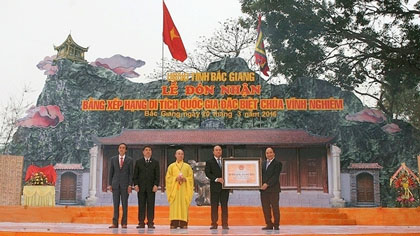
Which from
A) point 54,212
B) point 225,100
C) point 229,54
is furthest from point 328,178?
point 54,212

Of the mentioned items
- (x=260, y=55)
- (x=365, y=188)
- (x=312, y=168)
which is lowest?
(x=365, y=188)

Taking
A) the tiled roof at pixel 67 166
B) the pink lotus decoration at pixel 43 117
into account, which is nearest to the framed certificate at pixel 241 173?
the tiled roof at pixel 67 166

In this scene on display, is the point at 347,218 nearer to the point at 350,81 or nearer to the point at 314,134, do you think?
the point at 314,134

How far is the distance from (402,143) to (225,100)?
14.7ft

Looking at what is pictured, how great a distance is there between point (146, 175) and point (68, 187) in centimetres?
607

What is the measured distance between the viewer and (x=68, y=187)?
12656 millimetres

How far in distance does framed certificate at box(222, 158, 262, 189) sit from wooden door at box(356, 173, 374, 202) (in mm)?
6038

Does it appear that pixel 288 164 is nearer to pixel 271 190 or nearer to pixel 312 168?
pixel 312 168

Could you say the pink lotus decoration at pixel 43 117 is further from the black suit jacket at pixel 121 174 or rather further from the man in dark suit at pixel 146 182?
the man in dark suit at pixel 146 182

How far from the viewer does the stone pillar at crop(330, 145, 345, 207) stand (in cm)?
1232

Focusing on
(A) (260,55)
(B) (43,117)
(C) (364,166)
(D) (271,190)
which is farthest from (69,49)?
(D) (271,190)

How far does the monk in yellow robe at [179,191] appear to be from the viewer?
7.18 metres

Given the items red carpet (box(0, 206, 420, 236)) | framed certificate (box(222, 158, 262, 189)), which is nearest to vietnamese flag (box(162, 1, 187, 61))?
red carpet (box(0, 206, 420, 236))

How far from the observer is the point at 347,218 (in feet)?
35.1
